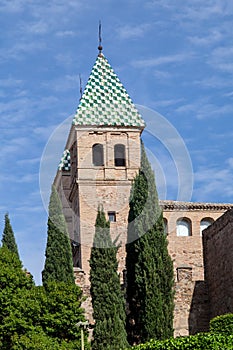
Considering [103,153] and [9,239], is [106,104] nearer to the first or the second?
[103,153]

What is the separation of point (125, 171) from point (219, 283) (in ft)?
44.5

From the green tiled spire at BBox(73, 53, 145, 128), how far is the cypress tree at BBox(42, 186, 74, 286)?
12.5m

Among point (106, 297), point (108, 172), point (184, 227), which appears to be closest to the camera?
point (106, 297)

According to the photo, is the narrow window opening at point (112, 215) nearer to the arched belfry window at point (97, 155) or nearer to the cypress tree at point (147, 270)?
the arched belfry window at point (97, 155)

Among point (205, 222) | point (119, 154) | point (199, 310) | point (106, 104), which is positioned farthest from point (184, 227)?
point (199, 310)

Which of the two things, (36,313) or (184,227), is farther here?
(184,227)

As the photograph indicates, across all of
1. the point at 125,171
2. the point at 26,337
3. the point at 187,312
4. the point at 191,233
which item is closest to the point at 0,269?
the point at 26,337

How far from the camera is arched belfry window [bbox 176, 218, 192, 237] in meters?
48.7

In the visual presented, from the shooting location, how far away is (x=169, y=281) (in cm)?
3139

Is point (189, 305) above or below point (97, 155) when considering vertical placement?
below

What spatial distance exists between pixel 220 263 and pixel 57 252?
603cm

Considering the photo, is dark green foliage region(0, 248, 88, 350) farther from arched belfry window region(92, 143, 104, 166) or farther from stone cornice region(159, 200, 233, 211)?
stone cornice region(159, 200, 233, 211)

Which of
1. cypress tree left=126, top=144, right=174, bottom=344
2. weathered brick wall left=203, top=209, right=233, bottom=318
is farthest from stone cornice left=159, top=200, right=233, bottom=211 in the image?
cypress tree left=126, top=144, right=174, bottom=344

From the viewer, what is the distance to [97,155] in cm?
4631
